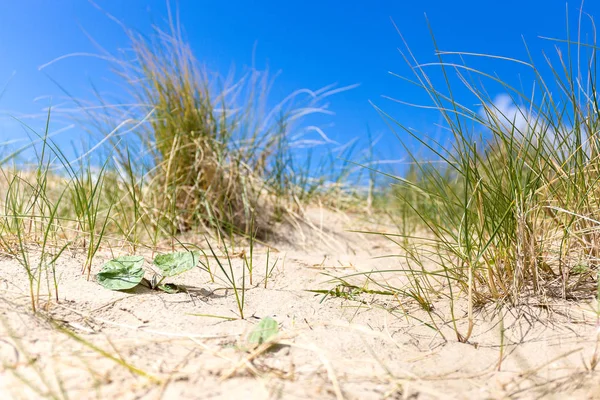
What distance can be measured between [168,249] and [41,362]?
3.64 ft

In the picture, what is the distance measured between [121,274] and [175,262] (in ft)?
0.54

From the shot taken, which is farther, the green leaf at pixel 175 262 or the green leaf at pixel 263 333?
the green leaf at pixel 175 262

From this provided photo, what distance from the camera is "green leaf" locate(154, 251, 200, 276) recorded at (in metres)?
1.45

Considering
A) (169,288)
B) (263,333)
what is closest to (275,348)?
(263,333)

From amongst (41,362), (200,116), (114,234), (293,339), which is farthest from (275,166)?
(41,362)

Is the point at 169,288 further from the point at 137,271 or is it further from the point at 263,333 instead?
the point at 263,333

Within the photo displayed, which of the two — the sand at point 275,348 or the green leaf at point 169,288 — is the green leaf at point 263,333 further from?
the green leaf at point 169,288

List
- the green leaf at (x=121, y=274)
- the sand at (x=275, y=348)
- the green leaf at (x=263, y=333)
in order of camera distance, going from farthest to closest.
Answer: the green leaf at (x=121, y=274)
the green leaf at (x=263, y=333)
the sand at (x=275, y=348)

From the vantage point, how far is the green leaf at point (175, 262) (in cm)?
145

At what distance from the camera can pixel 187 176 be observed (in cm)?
282

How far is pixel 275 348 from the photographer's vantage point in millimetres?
1036

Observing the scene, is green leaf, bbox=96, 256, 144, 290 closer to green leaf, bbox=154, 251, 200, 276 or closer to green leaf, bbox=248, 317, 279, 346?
Answer: green leaf, bbox=154, 251, 200, 276

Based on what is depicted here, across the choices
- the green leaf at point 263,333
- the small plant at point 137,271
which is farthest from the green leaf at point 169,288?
the green leaf at point 263,333

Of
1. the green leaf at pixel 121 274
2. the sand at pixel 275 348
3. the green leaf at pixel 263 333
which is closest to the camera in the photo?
the sand at pixel 275 348
